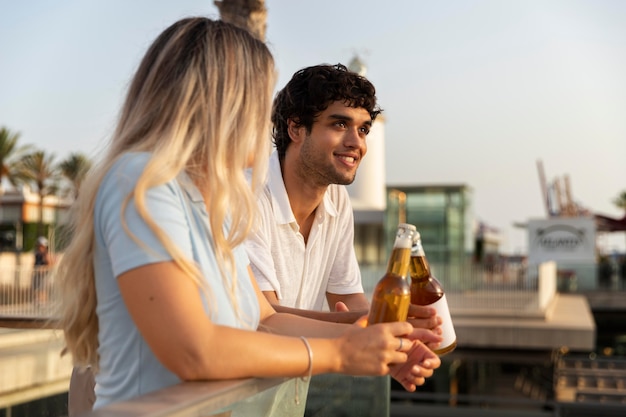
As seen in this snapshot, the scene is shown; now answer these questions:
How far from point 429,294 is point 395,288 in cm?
37

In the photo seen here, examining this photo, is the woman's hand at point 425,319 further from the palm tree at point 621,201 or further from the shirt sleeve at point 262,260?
the palm tree at point 621,201

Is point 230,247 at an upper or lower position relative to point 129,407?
upper

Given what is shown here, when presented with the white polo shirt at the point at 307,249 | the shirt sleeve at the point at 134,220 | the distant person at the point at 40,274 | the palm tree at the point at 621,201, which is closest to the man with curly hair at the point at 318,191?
the white polo shirt at the point at 307,249

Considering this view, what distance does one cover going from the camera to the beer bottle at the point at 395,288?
211 centimetres

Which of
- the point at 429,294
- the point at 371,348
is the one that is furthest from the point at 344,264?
the point at 371,348

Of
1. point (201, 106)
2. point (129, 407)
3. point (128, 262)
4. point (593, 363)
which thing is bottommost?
point (593, 363)

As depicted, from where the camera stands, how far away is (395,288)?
2127 millimetres

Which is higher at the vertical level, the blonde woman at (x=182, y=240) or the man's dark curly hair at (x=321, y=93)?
the man's dark curly hair at (x=321, y=93)

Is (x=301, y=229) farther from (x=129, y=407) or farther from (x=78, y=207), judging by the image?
A: (x=129, y=407)

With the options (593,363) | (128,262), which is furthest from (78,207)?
(593,363)

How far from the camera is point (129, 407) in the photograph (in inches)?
59.1

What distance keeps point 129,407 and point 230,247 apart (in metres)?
0.55

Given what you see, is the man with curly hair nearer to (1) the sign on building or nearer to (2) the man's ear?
(2) the man's ear

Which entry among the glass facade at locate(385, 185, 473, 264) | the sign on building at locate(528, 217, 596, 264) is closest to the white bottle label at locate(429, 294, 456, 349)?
the glass facade at locate(385, 185, 473, 264)
